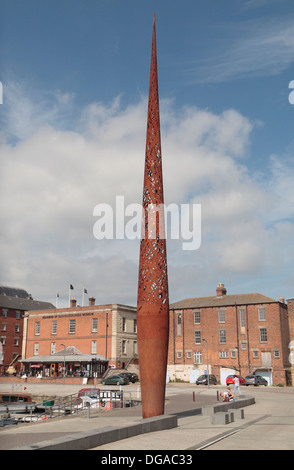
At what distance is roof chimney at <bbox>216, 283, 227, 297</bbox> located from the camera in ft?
202

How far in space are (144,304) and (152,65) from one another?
1053 cm

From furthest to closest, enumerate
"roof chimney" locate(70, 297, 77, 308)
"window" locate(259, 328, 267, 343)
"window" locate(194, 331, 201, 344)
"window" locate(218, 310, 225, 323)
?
"roof chimney" locate(70, 297, 77, 308), "window" locate(194, 331, 201, 344), "window" locate(218, 310, 225, 323), "window" locate(259, 328, 267, 343)

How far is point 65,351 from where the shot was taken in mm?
55156

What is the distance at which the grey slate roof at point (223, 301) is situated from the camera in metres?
56.5

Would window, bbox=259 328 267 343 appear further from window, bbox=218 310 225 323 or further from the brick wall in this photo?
window, bbox=218 310 225 323

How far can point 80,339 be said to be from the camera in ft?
210

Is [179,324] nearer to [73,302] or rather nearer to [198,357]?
[198,357]

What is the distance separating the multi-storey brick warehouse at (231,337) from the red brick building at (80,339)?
6.89 m

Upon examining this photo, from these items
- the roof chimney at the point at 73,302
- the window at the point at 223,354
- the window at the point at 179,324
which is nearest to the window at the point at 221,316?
the window at the point at 223,354

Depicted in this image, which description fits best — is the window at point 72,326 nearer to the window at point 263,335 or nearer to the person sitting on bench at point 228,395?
the window at point 263,335

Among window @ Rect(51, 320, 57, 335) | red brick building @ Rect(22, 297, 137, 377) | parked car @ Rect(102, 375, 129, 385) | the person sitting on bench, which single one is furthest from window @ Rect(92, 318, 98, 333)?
the person sitting on bench

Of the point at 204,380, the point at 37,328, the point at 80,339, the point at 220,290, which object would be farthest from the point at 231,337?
the point at 37,328

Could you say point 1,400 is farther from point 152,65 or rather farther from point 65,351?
point 152,65

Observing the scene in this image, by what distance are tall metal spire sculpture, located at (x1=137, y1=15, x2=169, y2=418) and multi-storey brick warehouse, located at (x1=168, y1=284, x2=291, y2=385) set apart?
36.1 metres
